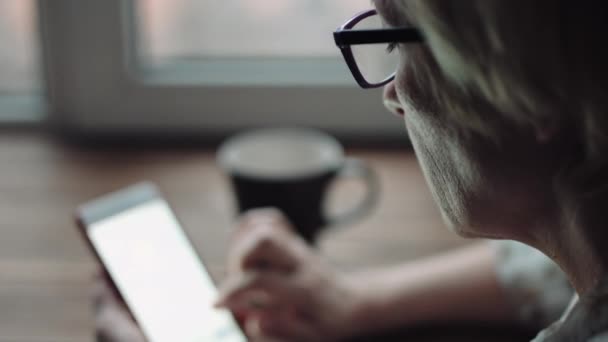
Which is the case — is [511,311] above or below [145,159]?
below

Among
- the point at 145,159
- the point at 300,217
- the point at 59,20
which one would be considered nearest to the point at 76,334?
the point at 300,217

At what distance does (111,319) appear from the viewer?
0.68m

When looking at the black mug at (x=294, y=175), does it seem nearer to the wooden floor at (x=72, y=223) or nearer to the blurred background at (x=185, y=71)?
the wooden floor at (x=72, y=223)

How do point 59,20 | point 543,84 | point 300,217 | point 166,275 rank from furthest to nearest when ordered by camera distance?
point 59,20, point 300,217, point 166,275, point 543,84

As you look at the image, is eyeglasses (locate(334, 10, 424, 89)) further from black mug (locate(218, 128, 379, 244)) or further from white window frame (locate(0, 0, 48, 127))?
white window frame (locate(0, 0, 48, 127))

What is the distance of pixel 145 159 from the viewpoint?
1032mm

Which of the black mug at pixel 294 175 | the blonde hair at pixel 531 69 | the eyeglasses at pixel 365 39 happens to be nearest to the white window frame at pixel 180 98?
the black mug at pixel 294 175

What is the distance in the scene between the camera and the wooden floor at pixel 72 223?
0.78 meters

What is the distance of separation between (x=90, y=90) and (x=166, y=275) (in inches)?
A: 17.2

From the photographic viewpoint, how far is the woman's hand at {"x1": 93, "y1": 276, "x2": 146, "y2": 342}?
2.20 ft

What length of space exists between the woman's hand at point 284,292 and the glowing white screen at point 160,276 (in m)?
0.02

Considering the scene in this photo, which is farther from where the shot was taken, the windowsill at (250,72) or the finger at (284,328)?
the windowsill at (250,72)

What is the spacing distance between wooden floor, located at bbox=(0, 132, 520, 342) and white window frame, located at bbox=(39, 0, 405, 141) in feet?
0.12

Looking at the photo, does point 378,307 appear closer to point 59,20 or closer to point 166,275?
point 166,275
